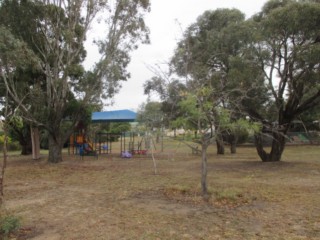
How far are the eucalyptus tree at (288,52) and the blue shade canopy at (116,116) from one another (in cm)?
882

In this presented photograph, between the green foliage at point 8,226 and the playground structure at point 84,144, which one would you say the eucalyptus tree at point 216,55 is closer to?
the green foliage at point 8,226

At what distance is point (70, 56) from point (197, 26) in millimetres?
7488

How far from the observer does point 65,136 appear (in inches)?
664

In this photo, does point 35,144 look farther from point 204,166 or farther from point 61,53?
point 204,166

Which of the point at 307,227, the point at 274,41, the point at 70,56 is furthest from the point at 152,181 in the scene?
the point at 70,56

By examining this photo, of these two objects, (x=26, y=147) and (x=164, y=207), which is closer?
(x=164, y=207)

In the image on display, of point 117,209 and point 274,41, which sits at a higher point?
point 274,41

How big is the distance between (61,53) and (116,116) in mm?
6909

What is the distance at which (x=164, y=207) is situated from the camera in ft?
21.7

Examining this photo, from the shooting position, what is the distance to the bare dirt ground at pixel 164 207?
5.01 m

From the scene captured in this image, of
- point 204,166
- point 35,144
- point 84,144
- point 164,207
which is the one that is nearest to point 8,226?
point 164,207

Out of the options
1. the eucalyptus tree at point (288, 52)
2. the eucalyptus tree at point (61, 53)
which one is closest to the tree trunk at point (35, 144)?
the eucalyptus tree at point (61, 53)

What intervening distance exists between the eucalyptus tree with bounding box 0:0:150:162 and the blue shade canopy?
9.81ft

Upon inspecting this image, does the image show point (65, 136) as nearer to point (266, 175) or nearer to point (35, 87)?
point (35, 87)
